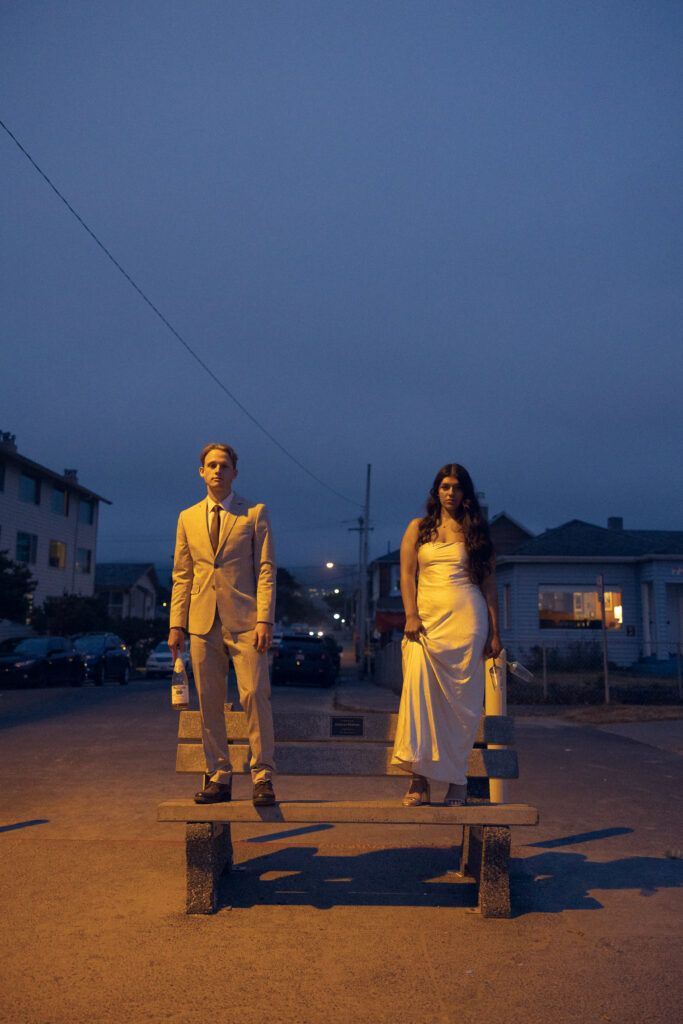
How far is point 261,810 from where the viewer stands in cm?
Result: 457

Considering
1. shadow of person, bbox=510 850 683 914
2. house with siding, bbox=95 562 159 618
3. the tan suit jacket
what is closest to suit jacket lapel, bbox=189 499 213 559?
the tan suit jacket

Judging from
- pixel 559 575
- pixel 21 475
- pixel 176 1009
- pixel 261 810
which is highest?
pixel 21 475

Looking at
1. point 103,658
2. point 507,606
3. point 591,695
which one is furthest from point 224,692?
point 507,606

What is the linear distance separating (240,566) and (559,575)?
27.7 metres

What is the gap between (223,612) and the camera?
4852 millimetres

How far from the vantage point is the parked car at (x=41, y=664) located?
24578mm

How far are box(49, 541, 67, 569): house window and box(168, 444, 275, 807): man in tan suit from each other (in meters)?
40.1

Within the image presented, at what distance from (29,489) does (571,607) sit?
2440 cm

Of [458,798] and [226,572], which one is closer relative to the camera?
[458,798]

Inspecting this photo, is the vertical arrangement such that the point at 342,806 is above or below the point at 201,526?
below

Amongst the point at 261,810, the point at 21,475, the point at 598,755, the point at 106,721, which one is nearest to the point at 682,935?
the point at 261,810

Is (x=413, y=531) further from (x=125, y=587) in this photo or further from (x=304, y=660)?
(x=125, y=587)

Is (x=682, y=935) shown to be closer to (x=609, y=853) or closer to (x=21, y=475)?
(x=609, y=853)

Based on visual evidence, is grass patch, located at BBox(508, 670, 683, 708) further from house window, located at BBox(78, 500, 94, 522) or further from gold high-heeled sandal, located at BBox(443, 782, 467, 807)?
house window, located at BBox(78, 500, 94, 522)
